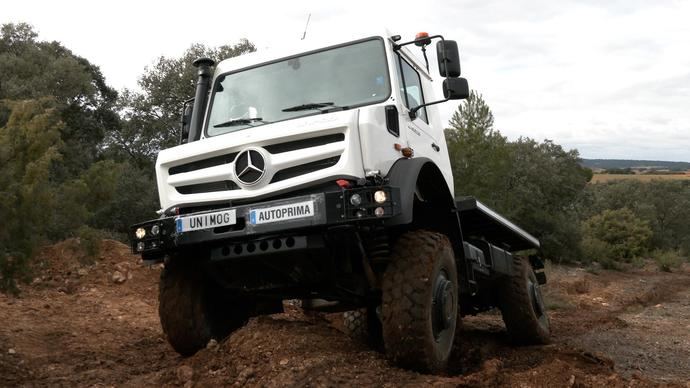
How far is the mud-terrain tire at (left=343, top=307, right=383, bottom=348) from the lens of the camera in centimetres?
704

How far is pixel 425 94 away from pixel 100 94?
1033 inches

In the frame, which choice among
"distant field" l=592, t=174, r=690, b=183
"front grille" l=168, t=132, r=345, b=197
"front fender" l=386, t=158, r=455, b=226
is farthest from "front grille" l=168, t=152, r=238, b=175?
"distant field" l=592, t=174, r=690, b=183

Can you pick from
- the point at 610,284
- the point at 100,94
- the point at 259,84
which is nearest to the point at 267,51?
the point at 259,84

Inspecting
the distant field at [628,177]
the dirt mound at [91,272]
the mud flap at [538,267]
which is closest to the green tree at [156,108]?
the dirt mound at [91,272]

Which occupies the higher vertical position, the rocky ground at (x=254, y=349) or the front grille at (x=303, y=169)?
the front grille at (x=303, y=169)

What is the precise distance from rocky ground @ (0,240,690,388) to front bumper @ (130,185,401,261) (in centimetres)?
95

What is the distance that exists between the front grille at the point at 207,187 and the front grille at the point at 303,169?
13.6 inches

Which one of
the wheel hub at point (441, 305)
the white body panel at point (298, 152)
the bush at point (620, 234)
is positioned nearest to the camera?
the white body panel at point (298, 152)

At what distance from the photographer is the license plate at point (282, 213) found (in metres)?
4.65

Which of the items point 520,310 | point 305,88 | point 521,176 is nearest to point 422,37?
point 305,88

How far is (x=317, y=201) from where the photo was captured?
4.63 m

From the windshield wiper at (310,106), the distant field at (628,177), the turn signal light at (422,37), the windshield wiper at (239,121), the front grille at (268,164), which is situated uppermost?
the turn signal light at (422,37)

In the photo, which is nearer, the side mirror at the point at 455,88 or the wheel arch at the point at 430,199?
the wheel arch at the point at 430,199

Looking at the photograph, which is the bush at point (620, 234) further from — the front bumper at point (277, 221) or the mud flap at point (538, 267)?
the front bumper at point (277, 221)
